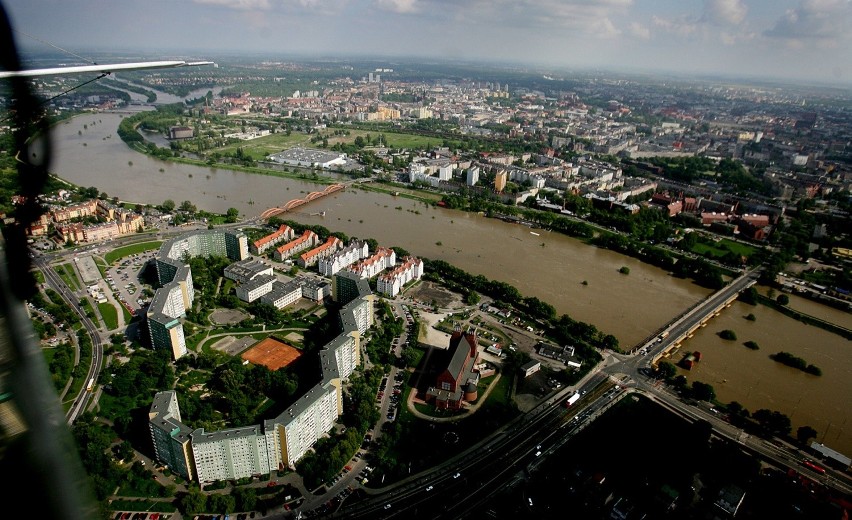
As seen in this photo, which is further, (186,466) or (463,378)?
(463,378)

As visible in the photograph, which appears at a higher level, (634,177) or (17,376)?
(17,376)

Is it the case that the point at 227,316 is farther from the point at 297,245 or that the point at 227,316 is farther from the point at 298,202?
the point at 298,202

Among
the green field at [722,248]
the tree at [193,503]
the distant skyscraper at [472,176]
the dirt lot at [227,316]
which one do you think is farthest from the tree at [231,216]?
the green field at [722,248]

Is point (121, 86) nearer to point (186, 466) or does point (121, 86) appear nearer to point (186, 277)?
point (186, 277)

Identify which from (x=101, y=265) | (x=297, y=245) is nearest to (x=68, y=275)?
(x=101, y=265)

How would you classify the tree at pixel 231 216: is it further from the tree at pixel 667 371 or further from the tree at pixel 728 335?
the tree at pixel 728 335

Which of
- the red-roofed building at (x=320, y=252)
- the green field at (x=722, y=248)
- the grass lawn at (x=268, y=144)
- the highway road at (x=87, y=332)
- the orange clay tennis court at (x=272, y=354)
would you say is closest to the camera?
the highway road at (x=87, y=332)

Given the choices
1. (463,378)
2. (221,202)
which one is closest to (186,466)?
(463,378)
